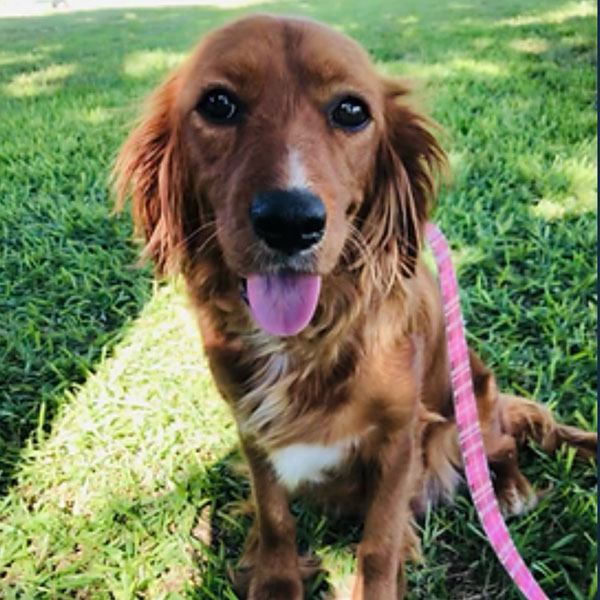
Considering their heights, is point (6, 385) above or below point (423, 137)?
below

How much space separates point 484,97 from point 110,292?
258 centimetres

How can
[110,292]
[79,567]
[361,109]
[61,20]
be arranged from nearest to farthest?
1. [361,109]
2. [79,567]
3. [61,20]
4. [110,292]

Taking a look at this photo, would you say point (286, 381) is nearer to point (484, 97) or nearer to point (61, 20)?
point (61, 20)

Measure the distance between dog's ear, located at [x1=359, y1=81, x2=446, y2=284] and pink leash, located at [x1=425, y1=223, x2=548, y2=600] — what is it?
0.12 m

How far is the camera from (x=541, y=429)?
7.39ft

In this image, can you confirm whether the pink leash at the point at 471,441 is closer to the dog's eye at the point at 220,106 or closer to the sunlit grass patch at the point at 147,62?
the dog's eye at the point at 220,106

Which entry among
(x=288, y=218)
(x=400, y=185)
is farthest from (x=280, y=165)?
(x=400, y=185)

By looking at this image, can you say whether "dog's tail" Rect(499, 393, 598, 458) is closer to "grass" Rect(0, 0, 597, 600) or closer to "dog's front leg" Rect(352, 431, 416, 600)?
"grass" Rect(0, 0, 597, 600)

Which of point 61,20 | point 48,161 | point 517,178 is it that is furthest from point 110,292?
point 517,178

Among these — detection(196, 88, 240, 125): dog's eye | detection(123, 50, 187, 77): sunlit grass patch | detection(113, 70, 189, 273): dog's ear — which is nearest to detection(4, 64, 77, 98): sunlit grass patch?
detection(123, 50, 187, 77): sunlit grass patch

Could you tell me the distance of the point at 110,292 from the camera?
304 cm

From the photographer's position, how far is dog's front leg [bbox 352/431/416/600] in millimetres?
1850

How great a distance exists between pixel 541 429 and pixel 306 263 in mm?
1209

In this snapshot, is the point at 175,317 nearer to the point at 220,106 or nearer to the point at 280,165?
the point at 220,106
